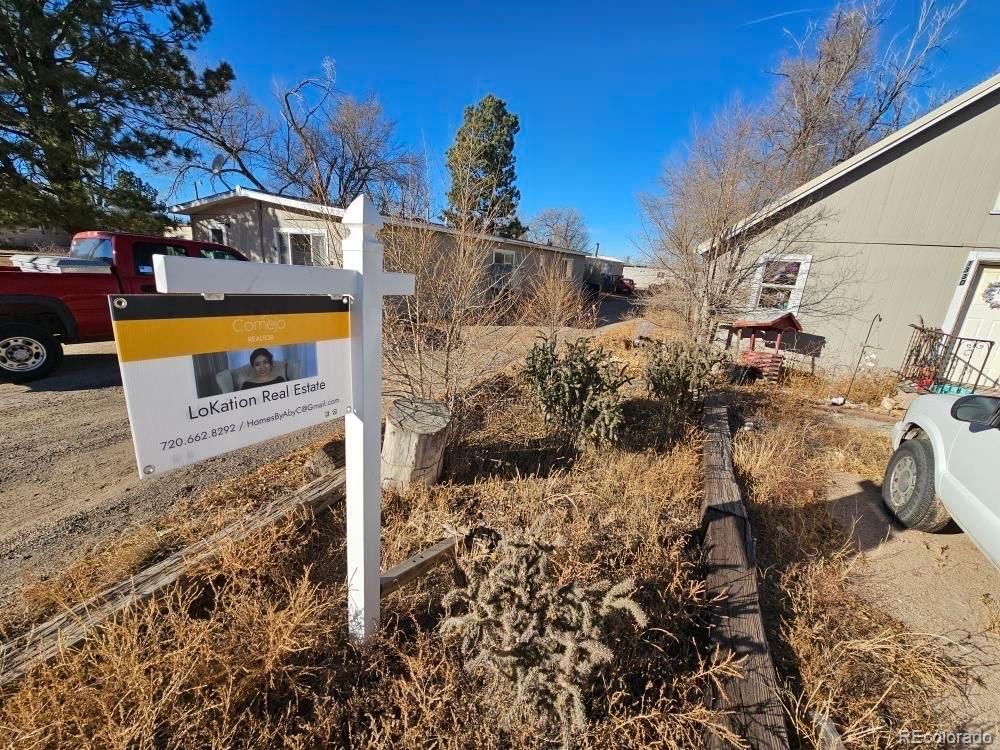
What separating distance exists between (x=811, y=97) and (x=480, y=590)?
21.3 m

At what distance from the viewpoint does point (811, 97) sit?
15156mm

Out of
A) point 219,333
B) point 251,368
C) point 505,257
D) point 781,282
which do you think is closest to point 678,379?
point 251,368

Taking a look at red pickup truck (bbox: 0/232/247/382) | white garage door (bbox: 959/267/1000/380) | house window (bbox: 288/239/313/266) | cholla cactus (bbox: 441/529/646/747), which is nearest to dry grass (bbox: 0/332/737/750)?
cholla cactus (bbox: 441/529/646/747)

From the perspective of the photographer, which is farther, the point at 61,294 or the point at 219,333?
the point at 61,294

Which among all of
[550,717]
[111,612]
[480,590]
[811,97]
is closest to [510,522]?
[480,590]

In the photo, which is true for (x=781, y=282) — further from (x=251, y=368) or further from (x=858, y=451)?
(x=251, y=368)

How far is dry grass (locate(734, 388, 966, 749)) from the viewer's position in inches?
73.8

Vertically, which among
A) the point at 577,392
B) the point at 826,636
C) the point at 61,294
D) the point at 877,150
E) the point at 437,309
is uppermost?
the point at 877,150

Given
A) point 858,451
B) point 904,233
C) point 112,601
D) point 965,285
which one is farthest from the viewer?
point 904,233

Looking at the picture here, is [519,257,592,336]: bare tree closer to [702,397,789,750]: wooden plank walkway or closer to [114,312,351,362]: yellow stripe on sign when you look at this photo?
[702,397,789,750]: wooden plank walkway

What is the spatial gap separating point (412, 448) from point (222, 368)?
206 cm

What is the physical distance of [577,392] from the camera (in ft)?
13.7

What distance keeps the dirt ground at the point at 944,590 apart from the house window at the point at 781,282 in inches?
241

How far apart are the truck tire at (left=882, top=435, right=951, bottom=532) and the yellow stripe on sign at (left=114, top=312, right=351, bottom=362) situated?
4411mm
